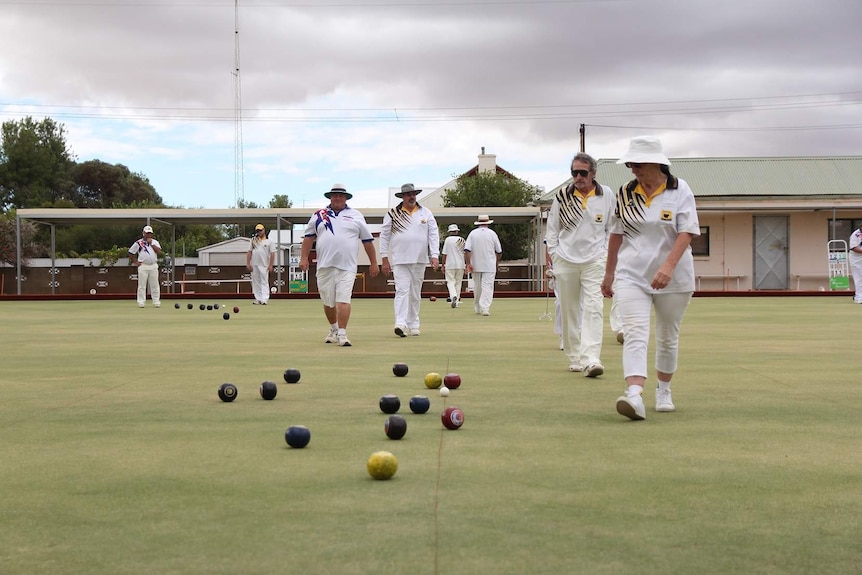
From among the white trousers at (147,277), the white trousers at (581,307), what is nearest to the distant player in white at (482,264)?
the white trousers at (147,277)

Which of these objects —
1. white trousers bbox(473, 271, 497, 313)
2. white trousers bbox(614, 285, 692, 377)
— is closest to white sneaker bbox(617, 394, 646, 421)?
white trousers bbox(614, 285, 692, 377)

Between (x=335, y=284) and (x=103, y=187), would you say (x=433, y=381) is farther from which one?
(x=103, y=187)

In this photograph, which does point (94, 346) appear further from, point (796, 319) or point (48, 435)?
point (796, 319)

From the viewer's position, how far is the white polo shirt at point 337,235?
1278 cm

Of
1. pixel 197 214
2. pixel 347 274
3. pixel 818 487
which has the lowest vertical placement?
pixel 818 487

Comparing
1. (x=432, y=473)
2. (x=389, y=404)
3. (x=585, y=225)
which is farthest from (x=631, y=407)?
(x=585, y=225)

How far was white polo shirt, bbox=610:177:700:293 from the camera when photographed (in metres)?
6.68

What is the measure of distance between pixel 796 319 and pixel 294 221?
23.1 metres

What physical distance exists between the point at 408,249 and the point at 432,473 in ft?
31.5

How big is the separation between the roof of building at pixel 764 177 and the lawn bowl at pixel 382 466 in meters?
33.5

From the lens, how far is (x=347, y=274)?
12852mm

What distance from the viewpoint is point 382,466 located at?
179 inches

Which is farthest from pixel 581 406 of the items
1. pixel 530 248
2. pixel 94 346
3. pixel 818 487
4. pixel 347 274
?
pixel 530 248

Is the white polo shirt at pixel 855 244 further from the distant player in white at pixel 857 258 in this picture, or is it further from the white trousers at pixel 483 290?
the white trousers at pixel 483 290
